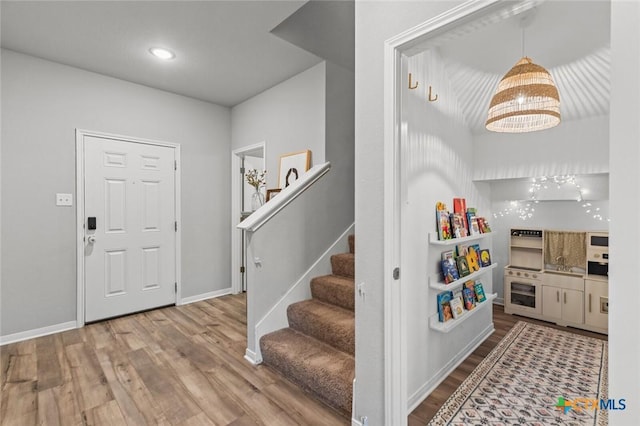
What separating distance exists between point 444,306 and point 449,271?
10.0 inches

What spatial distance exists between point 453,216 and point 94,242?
3463 millimetres

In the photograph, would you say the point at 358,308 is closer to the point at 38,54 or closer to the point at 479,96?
the point at 479,96

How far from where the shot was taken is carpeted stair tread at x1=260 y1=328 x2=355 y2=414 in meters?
1.77

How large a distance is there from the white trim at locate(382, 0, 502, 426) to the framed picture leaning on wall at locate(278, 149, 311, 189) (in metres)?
1.75

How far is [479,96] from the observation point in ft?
8.71

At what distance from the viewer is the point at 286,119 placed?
3395 mm

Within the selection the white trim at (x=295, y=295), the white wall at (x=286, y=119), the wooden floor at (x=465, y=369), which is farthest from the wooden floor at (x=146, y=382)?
the white wall at (x=286, y=119)

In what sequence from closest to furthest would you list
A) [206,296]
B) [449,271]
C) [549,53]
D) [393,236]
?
→ 1. [393,236]
2. [449,271]
3. [549,53]
4. [206,296]

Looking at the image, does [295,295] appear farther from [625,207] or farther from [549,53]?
[549,53]

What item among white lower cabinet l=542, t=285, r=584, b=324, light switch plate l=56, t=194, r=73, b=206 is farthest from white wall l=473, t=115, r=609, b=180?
light switch plate l=56, t=194, r=73, b=206

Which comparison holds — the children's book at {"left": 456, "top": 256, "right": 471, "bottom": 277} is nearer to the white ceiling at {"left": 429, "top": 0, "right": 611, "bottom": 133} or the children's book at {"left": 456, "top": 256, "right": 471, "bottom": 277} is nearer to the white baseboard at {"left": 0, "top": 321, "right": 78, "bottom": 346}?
the white ceiling at {"left": 429, "top": 0, "right": 611, "bottom": 133}

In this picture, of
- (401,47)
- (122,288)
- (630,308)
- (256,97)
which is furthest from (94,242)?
(630,308)

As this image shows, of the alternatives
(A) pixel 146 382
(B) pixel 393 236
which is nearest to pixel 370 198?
(B) pixel 393 236

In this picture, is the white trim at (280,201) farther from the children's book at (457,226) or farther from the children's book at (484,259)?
the children's book at (484,259)
